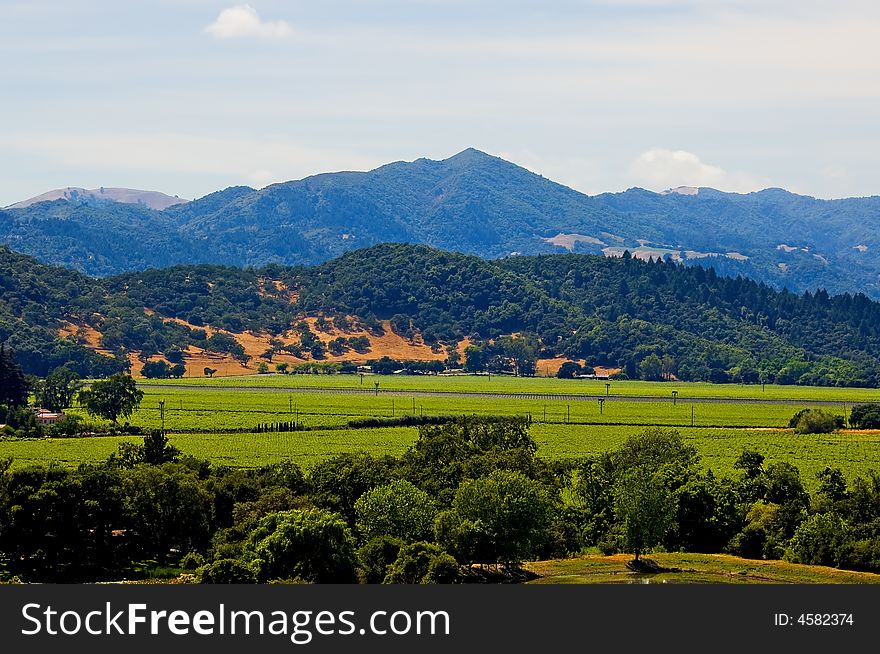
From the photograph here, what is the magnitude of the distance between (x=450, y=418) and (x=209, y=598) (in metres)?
114

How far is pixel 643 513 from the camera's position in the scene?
67.8m

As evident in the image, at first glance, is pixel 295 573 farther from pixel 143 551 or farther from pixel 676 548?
pixel 676 548

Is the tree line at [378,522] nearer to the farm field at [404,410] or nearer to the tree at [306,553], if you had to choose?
the tree at [306,553]

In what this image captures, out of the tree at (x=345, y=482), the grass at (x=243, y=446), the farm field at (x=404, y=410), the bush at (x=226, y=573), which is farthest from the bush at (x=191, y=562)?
the farm field at (x=404, y=410)

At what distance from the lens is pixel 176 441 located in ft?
416

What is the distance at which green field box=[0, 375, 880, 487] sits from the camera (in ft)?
379

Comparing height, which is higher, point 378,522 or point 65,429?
point 378,522

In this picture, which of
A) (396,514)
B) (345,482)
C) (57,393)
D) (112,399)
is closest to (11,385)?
(112,399)

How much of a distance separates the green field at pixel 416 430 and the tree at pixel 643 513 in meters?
30.8

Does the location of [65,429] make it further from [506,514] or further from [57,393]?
[506,514]

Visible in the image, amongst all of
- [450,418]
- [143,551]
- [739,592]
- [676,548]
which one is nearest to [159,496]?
[143,551]

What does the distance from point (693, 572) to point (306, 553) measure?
2071 centimetres

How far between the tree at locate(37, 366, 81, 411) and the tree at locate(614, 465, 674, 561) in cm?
10976

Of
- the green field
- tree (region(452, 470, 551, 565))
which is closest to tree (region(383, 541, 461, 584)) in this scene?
tree (region(452, 470, 551, 565))
